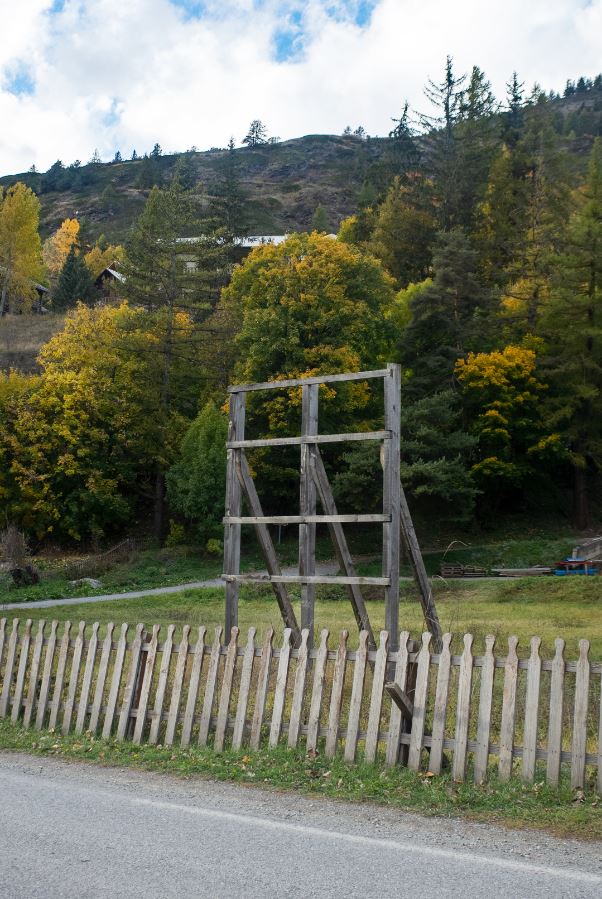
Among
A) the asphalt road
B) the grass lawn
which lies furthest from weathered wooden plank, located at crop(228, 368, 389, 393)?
the grass lawn

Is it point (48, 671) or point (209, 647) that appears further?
point (48, 671)

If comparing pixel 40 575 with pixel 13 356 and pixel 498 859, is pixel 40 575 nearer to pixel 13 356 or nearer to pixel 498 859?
pixel 498 859

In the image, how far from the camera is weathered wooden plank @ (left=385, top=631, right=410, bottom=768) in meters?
7.55

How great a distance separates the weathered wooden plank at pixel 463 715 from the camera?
23.5 ft

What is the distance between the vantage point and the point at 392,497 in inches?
380

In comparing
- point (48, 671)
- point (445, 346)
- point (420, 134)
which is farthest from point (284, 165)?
point (48, 671)

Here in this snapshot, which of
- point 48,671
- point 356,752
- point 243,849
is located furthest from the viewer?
point 48,671

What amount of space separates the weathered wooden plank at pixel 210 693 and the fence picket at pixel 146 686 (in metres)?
0.71

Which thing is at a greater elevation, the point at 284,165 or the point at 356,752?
the point at 284,165

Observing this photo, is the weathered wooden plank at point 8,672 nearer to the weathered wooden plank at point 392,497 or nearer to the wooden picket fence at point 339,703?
the wooden picket fence at point 339,703

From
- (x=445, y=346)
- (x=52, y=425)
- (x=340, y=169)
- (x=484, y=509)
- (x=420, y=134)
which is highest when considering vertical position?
(x=340, y=169)

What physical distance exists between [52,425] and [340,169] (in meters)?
159

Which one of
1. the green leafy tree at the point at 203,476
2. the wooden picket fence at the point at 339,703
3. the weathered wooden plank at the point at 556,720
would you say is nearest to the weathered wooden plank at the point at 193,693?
the wooden picket fence at the point at 339,703

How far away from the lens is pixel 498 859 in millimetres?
5367
